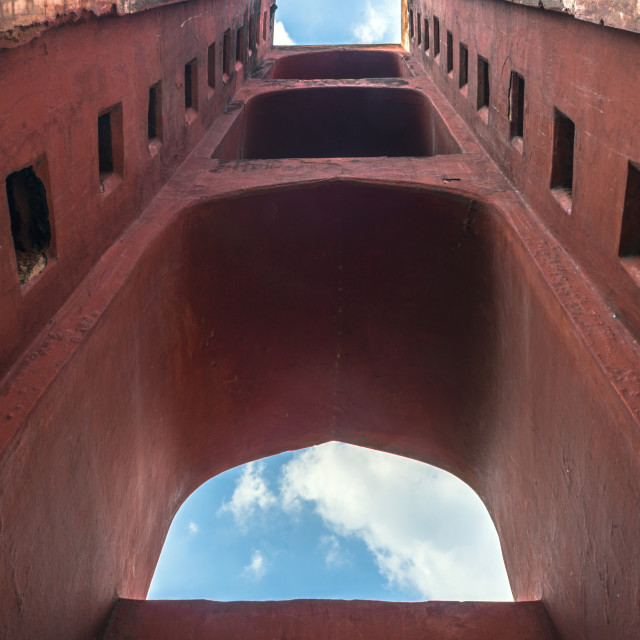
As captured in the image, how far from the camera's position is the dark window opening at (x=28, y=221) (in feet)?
11.3

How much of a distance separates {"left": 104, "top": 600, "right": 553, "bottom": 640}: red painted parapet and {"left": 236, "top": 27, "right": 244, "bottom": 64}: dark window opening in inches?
351

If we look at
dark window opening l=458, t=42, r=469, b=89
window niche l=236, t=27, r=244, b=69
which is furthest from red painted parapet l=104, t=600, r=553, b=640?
window niche l=236, t=27, r=244, b=69

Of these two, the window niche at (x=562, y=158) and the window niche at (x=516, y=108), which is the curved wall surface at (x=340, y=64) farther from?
the window niche at (x=562, y=158)

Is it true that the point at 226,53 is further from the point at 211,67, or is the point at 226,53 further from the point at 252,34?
the point at 252,34

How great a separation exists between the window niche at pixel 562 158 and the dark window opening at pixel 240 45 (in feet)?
24.5

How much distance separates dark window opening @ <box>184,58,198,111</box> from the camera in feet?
23.0

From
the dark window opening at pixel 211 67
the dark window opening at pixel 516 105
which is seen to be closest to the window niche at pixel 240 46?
the dark window opening at pixel 211 67

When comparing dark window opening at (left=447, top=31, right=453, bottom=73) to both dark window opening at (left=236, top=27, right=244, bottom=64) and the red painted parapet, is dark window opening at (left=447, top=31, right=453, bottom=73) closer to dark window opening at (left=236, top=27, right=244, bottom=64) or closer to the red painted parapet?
dark window opening at (left=236, top=27, right=244, bottom=64)

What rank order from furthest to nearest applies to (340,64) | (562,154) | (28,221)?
1. (340,64)
2. (562,154)
3. (28,221)

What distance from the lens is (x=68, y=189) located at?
Answer: 3.76 meters

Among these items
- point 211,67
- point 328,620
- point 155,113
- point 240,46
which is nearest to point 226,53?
point 211,67

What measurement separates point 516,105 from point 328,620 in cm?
430

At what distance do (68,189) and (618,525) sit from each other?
3361 millimetres

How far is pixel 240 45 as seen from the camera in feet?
36.2
